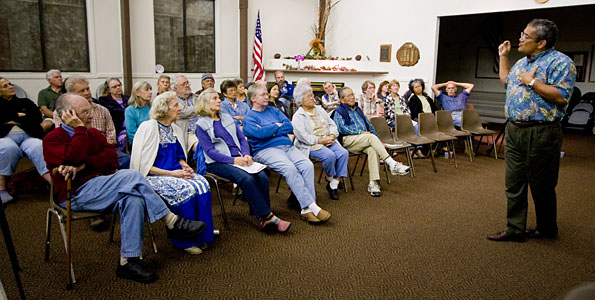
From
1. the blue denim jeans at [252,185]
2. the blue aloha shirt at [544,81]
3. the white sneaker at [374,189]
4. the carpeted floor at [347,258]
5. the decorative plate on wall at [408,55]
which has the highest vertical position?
the decorative plate on wall at [408,55]

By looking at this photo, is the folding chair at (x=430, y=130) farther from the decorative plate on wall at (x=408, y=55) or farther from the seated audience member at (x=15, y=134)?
the seated audience member at (x=15, y=134)

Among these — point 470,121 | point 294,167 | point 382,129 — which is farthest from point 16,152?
point 470,121

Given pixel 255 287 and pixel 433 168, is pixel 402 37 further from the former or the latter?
pixel 255 287

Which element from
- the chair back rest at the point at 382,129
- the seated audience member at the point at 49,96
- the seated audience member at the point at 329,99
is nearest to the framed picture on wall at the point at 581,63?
the seated audience member at the point at 329,99

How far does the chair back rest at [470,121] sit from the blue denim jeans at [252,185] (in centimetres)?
438

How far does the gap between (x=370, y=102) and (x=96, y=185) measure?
4.59m

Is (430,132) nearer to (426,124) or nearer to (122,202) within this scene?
(426,124)

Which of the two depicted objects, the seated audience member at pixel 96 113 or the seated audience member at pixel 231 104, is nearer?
the seated audience member at pixel 96 113

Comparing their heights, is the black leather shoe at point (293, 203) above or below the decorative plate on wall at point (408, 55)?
below

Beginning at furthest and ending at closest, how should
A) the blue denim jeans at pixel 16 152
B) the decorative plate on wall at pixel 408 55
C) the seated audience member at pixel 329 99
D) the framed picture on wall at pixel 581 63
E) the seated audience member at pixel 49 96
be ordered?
the framed picture on wall at pixel 581 63 → the decorative plate on wall at pixel 408 55 → the seated audience member at pixel 329 99 → the seated audience member at pixel 49 96 → the blue denim jeans at pixel 16 152

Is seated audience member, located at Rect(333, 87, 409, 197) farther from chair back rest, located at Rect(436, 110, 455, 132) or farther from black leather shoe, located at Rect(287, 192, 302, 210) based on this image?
chair back rest, located at Rect(436, 110, 455, 132)

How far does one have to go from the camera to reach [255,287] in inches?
100.0

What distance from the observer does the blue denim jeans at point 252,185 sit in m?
3.29

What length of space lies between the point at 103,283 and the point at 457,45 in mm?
13432
